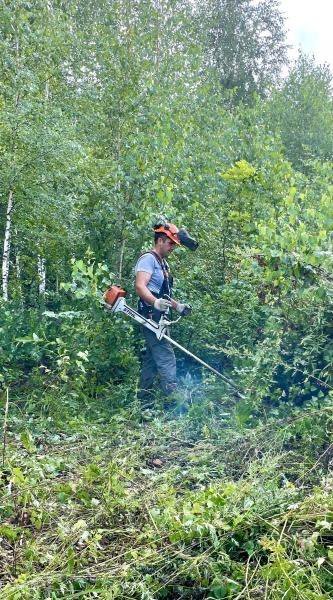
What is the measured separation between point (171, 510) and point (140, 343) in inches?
139

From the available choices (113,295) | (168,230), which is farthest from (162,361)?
(168,230)

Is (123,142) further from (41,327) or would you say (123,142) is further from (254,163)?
(41,327)

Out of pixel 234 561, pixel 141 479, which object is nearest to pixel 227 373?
pixel 141 479

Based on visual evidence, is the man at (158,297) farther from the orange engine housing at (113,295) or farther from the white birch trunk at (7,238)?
the white birch trunk at (7,238)

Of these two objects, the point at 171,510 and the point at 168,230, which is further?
the point at 168,230

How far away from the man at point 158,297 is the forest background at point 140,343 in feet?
0.69

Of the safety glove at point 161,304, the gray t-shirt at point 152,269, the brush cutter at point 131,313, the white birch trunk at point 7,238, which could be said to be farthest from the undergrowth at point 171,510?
the white birch trunk at point 7,238

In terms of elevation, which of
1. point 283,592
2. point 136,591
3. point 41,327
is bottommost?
point 136,591

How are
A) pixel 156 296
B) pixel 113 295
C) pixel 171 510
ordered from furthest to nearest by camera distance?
pixel 156 296, pixel 113 295, pixel 171 510

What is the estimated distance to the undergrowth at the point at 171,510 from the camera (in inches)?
112

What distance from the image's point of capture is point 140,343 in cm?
677

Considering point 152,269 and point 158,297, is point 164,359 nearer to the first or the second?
point 158,297

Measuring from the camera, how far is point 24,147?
24.7ft

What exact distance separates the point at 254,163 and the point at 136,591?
635 centimetres
